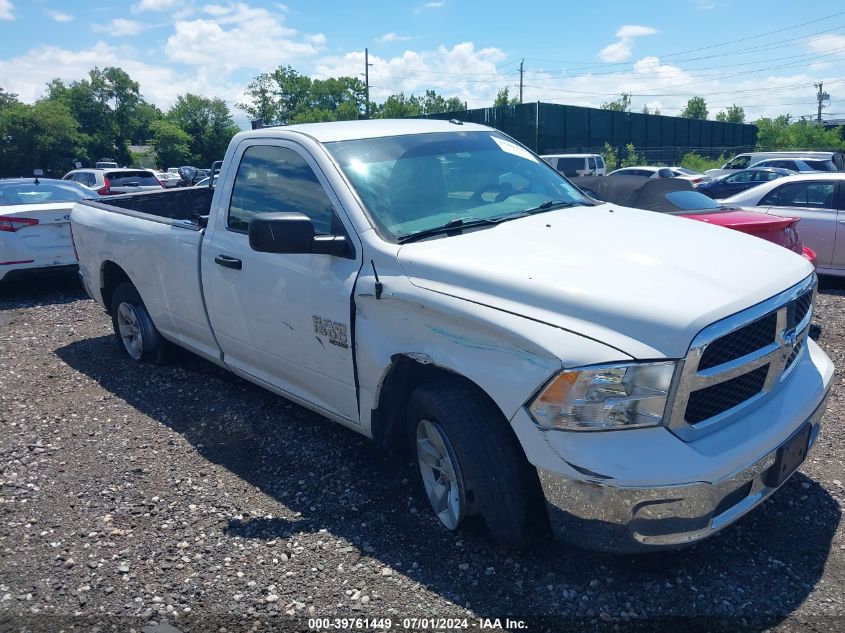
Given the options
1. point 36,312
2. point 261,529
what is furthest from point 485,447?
point 36,312

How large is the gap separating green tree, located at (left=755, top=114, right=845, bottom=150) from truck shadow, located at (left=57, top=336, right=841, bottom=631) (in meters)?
50.7

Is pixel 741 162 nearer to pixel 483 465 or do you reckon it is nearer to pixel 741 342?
pixel 741 342

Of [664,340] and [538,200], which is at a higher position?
[538,200]

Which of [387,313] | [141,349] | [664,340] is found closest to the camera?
[664,340]

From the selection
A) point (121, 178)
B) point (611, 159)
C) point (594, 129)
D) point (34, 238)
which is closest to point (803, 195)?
point (34, 238)

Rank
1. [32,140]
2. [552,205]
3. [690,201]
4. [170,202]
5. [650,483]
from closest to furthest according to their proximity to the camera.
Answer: [650,483]
[552,205]
[170,202]
[690,201]
[32,140]

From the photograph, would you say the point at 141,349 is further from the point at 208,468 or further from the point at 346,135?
the point at 346,135

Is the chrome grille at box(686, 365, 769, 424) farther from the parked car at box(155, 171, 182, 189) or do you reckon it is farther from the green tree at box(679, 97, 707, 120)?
the green tree at box(679, 97, 707, 120)

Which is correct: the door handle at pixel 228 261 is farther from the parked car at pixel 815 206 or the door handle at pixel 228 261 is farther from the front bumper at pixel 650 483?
the parked car at pixel 815 206

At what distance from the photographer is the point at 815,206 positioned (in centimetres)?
896

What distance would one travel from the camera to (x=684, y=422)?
2.69 metres

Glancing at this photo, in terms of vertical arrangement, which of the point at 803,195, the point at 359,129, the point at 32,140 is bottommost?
the point at 803,195

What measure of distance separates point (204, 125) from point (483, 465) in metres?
73.4

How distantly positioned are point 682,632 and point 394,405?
1.62 m
